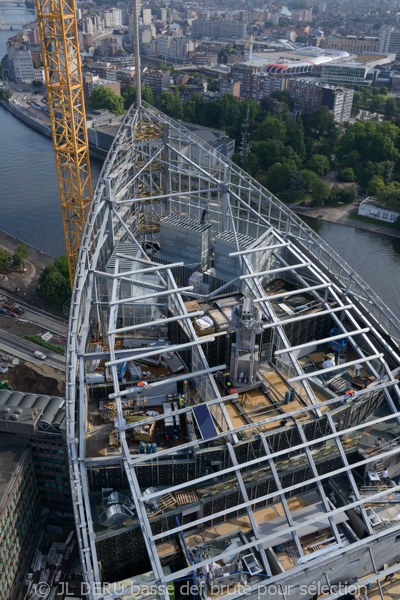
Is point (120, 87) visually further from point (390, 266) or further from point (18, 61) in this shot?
point (390, 266)

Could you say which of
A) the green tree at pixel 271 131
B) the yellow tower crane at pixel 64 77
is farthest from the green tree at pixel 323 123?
the yellow tower crane at pixel 64 77

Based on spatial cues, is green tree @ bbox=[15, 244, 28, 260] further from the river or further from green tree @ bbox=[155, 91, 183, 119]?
green tree @ bbox=[155, 91, 183, 119]

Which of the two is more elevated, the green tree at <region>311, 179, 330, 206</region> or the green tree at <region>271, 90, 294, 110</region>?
the green tree at <region>271, 90, 294, 110</region>

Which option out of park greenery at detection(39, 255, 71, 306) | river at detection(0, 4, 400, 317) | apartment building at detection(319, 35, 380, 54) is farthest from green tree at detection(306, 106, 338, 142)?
apartment building at detection(319, 35, 380, 54)

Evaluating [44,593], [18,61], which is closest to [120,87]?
[18,61]

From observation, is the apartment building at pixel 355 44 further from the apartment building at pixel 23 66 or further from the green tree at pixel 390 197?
the green tree at pixel 390 197

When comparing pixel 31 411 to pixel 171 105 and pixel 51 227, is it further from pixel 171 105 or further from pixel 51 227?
pixel 171 105
